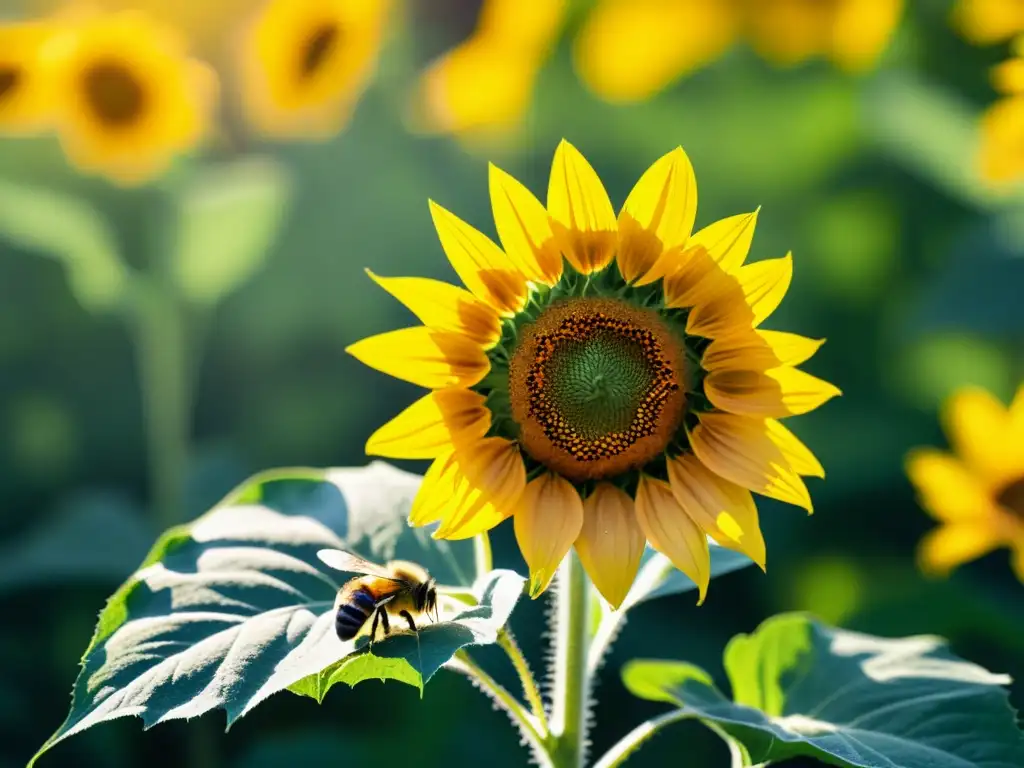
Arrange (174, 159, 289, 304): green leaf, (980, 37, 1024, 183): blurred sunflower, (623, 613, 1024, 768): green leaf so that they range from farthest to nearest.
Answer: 1. (174, 159, 289, 304): green leaf
2. (980, 37, 1024, 183): blurred sunflower
3. (623, 613, 1024, 768): green leaf

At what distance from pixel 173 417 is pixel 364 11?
28.8 inches

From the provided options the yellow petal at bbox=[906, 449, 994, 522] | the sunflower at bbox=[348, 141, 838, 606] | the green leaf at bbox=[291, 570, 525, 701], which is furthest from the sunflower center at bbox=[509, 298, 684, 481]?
the yellow petal at bbox=[906, 449, 994, 522]

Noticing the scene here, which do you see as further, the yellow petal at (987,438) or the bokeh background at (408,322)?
the bokeh background at (408,322)

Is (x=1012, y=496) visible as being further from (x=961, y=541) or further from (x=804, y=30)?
(x=804, y=30)

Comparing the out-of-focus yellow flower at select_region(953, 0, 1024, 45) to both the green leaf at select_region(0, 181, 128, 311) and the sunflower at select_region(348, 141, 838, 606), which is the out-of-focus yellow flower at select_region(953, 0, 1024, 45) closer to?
the sunflower at select_region(348, 141, 838, 606)

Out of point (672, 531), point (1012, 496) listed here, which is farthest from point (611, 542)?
point (1012, 496)

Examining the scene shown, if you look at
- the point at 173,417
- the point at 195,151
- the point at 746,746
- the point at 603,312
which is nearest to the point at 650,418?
the point at 603,312

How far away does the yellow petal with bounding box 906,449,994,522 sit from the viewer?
1447 millimetres

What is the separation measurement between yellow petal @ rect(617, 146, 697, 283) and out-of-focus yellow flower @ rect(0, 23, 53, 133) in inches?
47.0

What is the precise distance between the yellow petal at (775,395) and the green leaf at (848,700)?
0.70 feet

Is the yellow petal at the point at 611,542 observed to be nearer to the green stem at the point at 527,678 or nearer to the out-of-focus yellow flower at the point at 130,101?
the green stem at the point at 527,678

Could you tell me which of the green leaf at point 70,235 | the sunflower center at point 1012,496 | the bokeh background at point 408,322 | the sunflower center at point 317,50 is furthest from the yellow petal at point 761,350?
the sunflower center at point 317,50

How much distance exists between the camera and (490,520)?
2.63ft

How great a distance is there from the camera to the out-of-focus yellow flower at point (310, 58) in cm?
195
